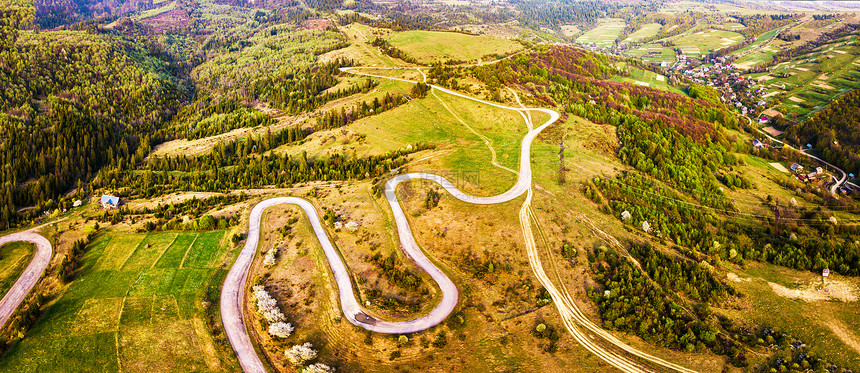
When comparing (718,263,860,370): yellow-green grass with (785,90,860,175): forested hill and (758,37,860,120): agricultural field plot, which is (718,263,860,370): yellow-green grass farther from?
(758,37,860,120): agricultural field plot

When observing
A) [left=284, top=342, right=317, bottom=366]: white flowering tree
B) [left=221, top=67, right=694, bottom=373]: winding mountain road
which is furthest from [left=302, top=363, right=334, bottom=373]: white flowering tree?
[left=221, top=67, right=694, bottom=373]: winding mountain road

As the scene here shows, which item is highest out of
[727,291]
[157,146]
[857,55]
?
[857,55]

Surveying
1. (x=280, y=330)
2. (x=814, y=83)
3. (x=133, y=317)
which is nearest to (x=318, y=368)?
(x=280, y=330)

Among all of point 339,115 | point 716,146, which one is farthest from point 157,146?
point 716,146

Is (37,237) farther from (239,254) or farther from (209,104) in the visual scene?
(209,104)

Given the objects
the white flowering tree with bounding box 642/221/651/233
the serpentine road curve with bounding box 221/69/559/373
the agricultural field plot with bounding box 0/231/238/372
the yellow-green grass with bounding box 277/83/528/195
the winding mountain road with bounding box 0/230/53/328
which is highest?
the yellow-green grass with bounding box 277/83/528/195

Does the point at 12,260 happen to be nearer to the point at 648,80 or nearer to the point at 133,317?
the point at 133,317

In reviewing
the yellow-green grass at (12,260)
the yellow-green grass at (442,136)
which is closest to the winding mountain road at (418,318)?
the yellow-green grass at (442,136)

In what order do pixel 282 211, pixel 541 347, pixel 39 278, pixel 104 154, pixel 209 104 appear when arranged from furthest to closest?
pixel 209 104, pixel 104 154, pixel 282 211, pixel 39 278, pixel 541 347
